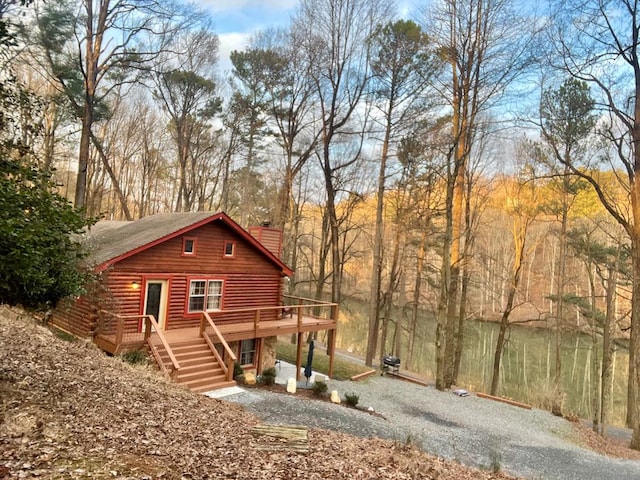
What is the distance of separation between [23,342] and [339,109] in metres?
15.7

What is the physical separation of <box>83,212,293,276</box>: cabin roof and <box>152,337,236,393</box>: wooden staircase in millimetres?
3136

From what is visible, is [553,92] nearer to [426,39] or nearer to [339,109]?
[426,39]

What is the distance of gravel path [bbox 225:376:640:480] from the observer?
27.7ft

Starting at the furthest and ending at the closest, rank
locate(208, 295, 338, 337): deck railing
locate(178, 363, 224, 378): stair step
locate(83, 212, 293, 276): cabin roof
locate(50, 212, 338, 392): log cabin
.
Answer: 1. locate(208, 295, 338, 337): deck railing
2. locate(83, 212, 293, 276): cabin roof
3. locate(50, 212, 338, 392): log cabin
4. locate(178, 363, 224, 378): stair step

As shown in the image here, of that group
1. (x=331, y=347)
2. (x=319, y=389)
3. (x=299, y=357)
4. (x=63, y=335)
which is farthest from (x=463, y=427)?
(x=63, y=335)

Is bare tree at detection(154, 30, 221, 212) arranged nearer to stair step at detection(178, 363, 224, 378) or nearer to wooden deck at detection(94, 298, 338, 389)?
wooden deck at detection(94, 298, 338, 389)

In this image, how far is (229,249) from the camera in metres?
14.6

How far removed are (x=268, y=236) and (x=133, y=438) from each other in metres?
12.2

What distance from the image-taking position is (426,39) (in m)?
16.3

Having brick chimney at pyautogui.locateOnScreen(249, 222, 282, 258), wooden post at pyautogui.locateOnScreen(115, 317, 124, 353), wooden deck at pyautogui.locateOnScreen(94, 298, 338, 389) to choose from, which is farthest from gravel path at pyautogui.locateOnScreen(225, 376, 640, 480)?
brick chimney at pyautogui.locateOnScreen(249, 222, 282, 258)

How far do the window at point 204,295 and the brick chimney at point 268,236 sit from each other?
3.09 metres

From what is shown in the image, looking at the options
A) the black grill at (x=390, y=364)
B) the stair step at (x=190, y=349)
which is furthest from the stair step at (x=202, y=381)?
the black grill at (x=390, y=364)

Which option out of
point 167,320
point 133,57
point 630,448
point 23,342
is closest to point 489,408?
point 630,448

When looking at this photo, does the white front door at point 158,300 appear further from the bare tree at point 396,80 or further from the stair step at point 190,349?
the bare tree at point 396,80
